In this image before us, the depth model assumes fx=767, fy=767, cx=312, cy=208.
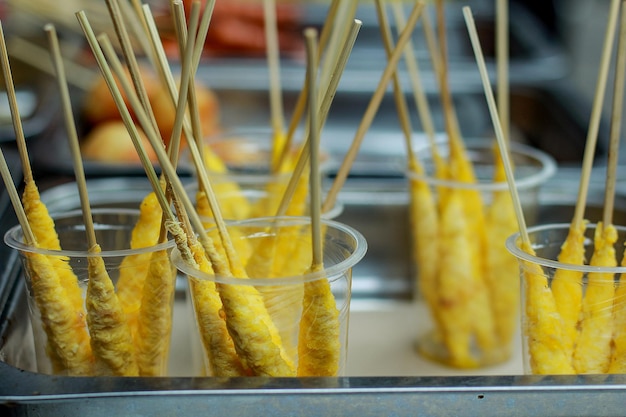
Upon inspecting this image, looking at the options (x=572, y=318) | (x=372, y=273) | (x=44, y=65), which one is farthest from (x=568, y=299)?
(x=44, y=65)

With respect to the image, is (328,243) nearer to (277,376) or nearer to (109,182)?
(277,376)

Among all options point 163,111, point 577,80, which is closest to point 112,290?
point 163,111

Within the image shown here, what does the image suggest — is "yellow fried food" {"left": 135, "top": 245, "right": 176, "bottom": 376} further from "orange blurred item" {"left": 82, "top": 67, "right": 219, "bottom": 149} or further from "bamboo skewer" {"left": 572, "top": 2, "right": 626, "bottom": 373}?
"orange blurred item" {"left": 82, "top": 67, "right": 219, "bottom": 149}

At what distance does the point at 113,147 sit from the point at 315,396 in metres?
0.86

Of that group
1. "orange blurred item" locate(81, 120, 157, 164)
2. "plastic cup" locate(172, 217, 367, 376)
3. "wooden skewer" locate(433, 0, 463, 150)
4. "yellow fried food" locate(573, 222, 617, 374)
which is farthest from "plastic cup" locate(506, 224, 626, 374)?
"orange blurred item" locate(81, 120, 157, 164)

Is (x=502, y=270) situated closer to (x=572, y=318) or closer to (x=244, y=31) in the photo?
(x=572, y=318)

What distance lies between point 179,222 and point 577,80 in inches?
76.7

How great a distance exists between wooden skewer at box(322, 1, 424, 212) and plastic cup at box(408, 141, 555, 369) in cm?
17

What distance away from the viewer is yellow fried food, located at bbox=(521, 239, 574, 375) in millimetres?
630

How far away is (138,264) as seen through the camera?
2.15 ft

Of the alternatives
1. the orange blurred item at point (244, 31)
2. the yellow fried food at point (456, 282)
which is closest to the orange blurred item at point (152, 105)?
the orange blurred item at point (244, 31)

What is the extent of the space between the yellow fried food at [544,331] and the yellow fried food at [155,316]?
0.30m

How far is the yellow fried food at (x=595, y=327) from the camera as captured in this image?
0.62 metres

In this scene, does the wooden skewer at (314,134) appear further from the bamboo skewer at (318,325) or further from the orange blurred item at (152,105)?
the orange blurred item at (152,105)
